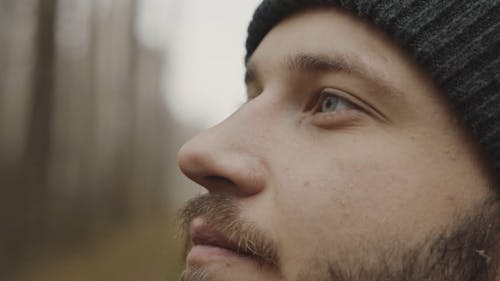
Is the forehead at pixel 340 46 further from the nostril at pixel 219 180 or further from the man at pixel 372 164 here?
the nostril at pixel 219 180

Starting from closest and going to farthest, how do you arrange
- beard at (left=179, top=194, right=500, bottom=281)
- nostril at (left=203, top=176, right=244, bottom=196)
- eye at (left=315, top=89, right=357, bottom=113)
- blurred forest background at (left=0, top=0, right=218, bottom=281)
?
beard at (left=179, top=194, right=500, bottom=281) < nostril at (left=203, top=176, right=244, bottom=196) < eye at (left=315, top=89, right=357, bottom=113) < blurred forest background at (left=0, top=0, right=218, bottom=281)

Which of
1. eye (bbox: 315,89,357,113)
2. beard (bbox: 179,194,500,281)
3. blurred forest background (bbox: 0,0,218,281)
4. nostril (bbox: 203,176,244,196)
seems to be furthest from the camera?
blurred forest background (bbox: 0,0,218,281)

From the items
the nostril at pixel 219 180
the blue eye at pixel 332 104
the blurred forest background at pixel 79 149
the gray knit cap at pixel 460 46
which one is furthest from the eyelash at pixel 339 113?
the blurred forest background at pixel 79 149

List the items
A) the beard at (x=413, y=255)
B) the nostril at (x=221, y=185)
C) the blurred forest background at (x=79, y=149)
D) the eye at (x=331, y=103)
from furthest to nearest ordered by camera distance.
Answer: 1. the blurred forest background at (x=79, y=149)
2. the eye at (x=331, y=103)
3. the nostril at (x=221, y=185)
4. the beard at (x=413, y=255)

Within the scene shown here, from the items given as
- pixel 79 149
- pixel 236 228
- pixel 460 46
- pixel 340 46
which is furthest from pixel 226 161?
pixel 79 149

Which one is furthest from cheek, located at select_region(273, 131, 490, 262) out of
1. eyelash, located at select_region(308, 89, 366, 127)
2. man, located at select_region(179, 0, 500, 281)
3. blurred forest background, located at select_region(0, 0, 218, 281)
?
blurred forest background, located at select_region(0, 0, 218, 281)

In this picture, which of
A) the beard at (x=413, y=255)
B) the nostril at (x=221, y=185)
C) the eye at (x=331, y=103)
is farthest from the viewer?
the eye at (x=331, y=103)

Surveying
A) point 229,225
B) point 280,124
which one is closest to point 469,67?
point 280,124

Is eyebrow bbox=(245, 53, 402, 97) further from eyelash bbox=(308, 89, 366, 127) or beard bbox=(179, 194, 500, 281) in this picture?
beard bbox=(179, 194, 500, 281)

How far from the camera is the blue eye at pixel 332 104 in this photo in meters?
1.85

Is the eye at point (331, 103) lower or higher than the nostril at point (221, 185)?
higher

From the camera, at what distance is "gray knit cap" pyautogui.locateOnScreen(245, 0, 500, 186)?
5.52 feet

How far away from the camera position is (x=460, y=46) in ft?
5.64

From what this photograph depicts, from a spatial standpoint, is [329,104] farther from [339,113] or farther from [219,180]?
[219,180]
